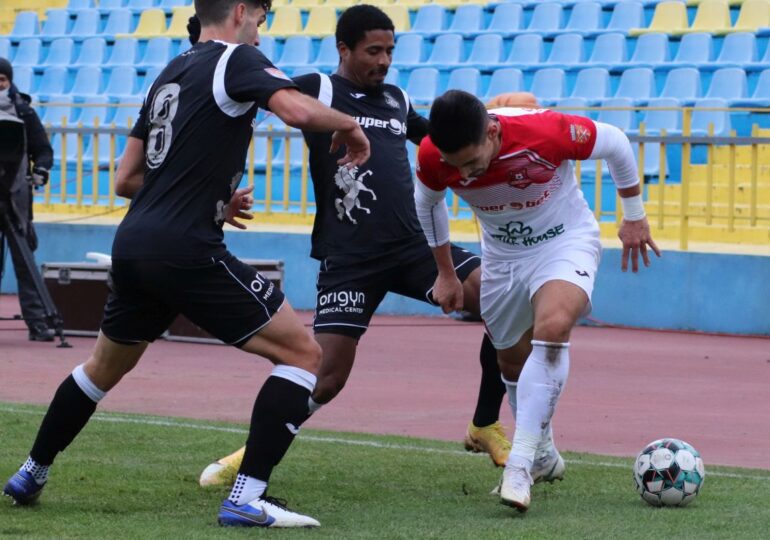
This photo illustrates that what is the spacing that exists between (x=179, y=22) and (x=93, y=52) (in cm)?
148

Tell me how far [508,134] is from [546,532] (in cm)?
163

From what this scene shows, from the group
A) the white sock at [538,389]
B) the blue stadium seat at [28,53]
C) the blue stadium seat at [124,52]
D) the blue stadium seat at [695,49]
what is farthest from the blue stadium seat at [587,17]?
the white sock at [538,389]

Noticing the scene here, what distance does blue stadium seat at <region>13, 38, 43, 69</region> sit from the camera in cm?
2570

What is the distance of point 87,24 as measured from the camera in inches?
1033

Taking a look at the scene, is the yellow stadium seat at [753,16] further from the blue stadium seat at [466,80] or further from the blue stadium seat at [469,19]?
the blue stadium seat at [469,19]

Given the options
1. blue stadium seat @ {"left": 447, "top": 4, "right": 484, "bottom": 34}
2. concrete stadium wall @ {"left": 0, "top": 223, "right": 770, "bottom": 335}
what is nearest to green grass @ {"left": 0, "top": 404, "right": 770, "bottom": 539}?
concrete stadium wall @ {"left": 0, "top": 223, "right": 770, "bottom": 335}

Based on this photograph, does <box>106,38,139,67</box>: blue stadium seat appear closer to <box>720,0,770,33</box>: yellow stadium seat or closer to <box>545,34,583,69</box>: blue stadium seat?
<box>545,34,583,69</box>: blue stadium seat

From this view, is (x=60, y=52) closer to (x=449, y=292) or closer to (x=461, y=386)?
(x=461, y=386)

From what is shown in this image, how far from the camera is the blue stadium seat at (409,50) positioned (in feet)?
70.7

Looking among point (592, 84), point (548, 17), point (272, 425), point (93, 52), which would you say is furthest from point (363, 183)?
point (93, 52)

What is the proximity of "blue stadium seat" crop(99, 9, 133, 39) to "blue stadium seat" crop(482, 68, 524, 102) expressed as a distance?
8.26m

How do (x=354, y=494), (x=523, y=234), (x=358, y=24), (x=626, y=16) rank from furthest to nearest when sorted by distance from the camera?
(x=626, y=16) → (x=358, y=24) → (x=354, y=494) → (x=523, y=234)

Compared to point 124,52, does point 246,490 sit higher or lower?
lower

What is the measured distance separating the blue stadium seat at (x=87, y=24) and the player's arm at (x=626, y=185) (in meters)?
20.4
